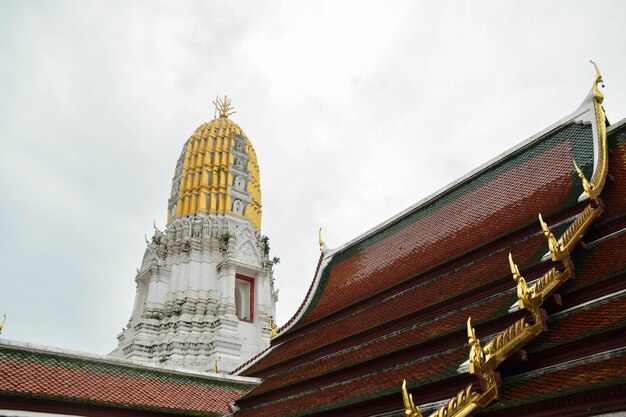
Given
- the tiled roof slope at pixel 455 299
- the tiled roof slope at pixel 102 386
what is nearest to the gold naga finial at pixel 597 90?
the tiled roof slope at pixel 455 299

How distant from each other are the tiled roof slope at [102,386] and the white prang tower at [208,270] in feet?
31.0

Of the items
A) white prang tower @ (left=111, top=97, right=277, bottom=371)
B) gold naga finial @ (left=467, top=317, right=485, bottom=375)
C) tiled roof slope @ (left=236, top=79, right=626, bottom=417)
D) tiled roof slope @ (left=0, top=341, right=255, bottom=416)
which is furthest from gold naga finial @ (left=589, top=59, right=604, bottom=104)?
white prang tower @ (left=111, top=97, right=277, bottom=371)

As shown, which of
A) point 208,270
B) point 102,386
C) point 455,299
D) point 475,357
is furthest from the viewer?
point 208,270

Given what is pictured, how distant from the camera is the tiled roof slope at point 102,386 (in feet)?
31.1

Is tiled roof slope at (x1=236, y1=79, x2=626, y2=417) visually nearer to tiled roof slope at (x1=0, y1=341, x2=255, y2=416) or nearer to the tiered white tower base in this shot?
tiled roof slope at (x1=0, y1=341, x2=255, y2=416)

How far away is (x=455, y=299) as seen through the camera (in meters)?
8.42

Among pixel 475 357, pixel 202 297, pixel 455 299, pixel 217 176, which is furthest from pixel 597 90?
pixel 217 176

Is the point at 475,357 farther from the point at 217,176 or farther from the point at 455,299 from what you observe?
the point at 217,176

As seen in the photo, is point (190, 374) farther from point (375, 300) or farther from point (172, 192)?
point (172, 192)

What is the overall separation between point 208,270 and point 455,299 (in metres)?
18.8

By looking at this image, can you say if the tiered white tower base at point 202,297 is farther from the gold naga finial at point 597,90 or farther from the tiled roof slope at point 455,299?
the gold naga finial at point 597,90

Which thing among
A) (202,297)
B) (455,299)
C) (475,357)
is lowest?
(475,357)

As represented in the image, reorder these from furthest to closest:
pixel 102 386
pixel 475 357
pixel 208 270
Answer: pixel 208 270
pixel 102 386
pixel 475 357

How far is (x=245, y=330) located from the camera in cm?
2431
